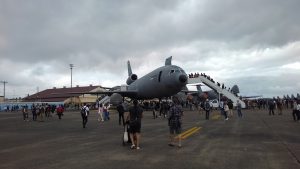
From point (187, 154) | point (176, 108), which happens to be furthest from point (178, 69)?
point (187, 154)

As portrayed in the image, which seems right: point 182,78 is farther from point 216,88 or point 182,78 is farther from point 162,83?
point 216,88

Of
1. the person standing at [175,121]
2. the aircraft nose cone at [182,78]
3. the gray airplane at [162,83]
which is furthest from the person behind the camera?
the gray airplane at [162,83]

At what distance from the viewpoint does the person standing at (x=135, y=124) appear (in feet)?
42.8

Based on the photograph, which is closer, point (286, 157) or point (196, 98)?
point (286, 157)

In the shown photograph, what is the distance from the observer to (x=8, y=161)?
10.7m

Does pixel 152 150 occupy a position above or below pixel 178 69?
below

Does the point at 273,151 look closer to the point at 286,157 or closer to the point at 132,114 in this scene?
the point at 286,157

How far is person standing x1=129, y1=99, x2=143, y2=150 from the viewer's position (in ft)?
42.8

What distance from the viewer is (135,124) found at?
13039 mm

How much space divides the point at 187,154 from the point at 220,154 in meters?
0.99

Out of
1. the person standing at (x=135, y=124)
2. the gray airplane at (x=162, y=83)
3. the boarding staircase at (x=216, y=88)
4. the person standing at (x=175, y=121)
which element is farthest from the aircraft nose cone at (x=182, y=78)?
the person standing at (x=135, y=124)

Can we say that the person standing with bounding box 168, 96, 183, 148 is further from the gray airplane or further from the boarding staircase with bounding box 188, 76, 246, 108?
the boarding staircase with bounding box 188, 76, 246, 108

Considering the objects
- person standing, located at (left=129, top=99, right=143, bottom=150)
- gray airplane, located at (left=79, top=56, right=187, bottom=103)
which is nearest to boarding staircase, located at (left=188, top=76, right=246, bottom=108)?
gray airplane, located at (left=79, top=56, right=187, bottom=103)

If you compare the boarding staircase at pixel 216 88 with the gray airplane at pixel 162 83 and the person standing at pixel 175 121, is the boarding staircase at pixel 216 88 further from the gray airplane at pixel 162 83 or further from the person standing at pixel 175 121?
the person standing at pixel 175 121
